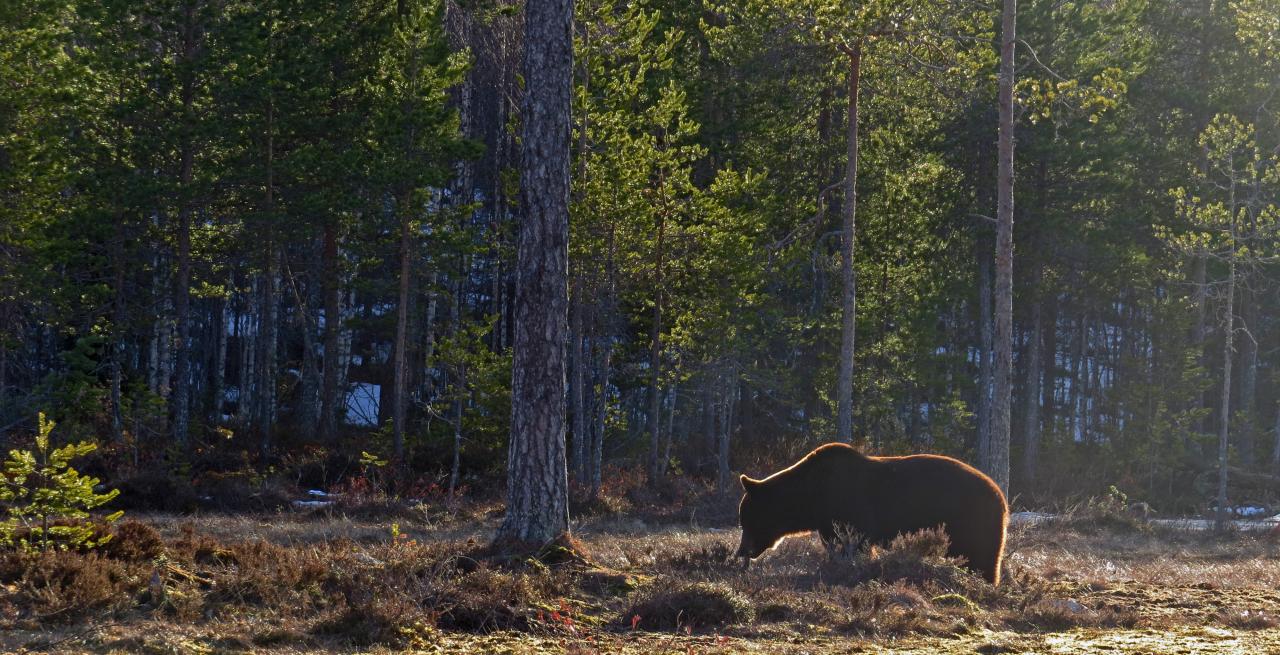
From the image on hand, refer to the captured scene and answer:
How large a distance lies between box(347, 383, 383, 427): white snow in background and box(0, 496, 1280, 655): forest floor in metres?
25.8

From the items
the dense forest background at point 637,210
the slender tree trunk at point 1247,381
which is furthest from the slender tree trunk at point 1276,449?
the slender tree trunk at point 1247,381

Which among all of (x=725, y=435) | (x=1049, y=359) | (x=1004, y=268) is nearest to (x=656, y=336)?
(x=725, y=435)

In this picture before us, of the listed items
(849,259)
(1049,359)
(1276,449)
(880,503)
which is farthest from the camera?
(1049,359)

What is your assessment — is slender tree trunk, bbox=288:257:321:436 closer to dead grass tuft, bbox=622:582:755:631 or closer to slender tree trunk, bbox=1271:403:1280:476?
dead grass tuft, bbox=622:582:755:631

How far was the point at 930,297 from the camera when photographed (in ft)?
108

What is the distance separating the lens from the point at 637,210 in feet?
76.1

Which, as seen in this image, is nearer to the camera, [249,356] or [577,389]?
[577,389]

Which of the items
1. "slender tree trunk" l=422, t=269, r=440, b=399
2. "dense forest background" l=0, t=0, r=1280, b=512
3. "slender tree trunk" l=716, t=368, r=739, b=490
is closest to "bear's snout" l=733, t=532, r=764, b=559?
Result: "dense forest background" l=0, t=0, r=1280, b=512

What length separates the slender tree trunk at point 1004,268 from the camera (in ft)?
53.5

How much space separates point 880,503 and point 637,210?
11.8 meters

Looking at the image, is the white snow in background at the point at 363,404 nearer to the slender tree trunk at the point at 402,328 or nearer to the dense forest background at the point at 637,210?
the dense forest background at the point at 637,210

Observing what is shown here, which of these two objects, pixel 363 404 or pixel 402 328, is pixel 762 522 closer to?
pixel 402 328

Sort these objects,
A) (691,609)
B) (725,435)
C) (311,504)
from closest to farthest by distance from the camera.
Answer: (691,609), (311,504), (725,435)

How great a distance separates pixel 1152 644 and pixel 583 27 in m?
19.3
